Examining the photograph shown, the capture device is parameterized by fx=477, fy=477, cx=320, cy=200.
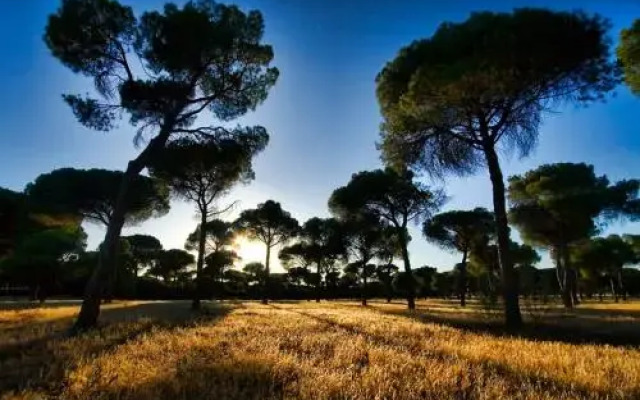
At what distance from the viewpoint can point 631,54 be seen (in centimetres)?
1529

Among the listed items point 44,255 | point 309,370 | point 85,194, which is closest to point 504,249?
point 309,370

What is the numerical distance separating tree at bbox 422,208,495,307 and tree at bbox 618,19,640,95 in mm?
31469

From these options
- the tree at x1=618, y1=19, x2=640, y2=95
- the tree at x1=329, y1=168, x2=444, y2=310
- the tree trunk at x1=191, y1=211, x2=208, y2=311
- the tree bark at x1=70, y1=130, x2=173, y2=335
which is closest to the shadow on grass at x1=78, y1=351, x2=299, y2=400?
the tree bark at x1=70, y1=130, x2=173, y2=335

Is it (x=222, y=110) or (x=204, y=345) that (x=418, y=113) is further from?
(x=204, y=345)

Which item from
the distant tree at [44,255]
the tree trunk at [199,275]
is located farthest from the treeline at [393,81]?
the distant tree at [44,255]

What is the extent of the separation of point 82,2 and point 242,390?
15.7m

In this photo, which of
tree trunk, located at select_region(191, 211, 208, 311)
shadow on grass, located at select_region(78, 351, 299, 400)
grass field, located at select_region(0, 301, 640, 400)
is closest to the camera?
shadow on grass, located at select_region(78, 351, 299, 400)

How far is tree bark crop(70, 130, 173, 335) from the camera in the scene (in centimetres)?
1366

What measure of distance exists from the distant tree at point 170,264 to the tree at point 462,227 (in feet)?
134

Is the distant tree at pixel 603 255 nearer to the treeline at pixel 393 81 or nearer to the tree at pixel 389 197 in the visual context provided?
the tree at pixel 389 197

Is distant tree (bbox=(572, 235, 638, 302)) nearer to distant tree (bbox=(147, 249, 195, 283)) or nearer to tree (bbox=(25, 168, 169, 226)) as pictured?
tree (bbox=(25, 168, 169, 226))

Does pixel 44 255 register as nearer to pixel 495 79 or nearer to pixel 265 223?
pixel 265 223

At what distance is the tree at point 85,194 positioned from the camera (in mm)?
39000

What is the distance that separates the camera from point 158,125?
18094mm
